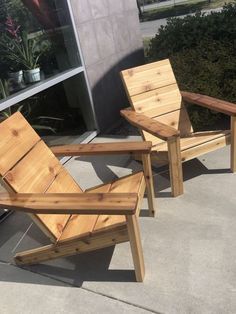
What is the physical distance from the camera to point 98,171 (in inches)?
166

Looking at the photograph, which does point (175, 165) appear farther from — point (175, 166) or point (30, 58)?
point (30, 58)

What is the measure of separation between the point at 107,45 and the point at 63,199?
3.45 metres

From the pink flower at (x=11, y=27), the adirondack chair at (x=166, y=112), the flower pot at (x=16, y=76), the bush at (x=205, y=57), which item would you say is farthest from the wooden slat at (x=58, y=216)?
the bush at (x=205, y=57)

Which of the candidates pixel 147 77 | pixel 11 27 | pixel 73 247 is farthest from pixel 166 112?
pixel 73 247

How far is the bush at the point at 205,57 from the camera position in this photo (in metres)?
4.61

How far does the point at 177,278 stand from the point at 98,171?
1.89 metres

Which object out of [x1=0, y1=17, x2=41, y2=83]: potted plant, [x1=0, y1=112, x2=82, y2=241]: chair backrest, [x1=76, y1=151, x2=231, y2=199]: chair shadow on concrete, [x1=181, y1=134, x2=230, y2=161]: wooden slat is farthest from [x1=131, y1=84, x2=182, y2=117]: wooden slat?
[x1=0, y1=112, x2=82, y2=241]: chair backrest

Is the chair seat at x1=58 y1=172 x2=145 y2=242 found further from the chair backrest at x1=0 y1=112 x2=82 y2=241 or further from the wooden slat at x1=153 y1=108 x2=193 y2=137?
the wooden slat at x1=153 y1=108 x2=193 y2=137

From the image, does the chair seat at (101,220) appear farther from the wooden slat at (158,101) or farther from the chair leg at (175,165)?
the wooden slat at (158,101)

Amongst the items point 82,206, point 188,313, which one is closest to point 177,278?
point 188,313

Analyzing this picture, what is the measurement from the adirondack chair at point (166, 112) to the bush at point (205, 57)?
494mm

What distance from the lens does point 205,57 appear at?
→ 4.69 metres

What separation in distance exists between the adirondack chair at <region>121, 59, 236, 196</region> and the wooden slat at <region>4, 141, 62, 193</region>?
931mm

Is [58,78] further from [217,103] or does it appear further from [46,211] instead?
[46,211]
